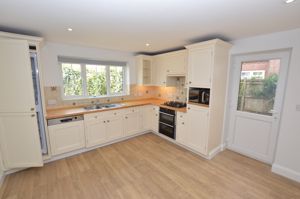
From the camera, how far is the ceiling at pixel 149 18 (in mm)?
1493

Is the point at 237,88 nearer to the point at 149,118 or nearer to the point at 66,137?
the point at 149,118

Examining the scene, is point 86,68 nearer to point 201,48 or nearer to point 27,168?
point 27,168

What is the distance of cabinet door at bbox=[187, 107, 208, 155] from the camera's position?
2.79 meters

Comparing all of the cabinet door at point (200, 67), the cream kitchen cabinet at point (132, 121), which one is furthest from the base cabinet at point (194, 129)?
the cream kitchen cabinet at point (132, 121)

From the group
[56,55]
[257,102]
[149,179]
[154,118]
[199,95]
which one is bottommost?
[149,179]

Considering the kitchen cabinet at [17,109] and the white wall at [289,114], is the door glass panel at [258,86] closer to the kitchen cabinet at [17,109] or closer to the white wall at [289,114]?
the white wall at [289,114]

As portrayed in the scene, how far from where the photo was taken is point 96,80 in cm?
376

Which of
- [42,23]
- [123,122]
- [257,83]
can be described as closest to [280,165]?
[257,83]

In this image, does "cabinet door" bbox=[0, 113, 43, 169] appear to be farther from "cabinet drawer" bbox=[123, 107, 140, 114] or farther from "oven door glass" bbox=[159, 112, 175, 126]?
"oven door glass" bbox=[159, 112, 175, 126]

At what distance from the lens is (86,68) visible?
3.56 meters

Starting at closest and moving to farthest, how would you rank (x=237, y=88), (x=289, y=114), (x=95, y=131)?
(x=289, y=114)
(x=237, y=88)
(x=95, y=131)

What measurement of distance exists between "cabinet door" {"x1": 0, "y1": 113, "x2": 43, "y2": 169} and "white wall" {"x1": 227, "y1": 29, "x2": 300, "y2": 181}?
408 centimetres

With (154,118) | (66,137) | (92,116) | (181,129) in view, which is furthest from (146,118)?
(66,137)

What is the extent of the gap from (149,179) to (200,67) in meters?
2.20
